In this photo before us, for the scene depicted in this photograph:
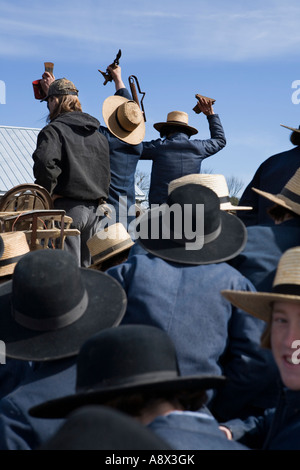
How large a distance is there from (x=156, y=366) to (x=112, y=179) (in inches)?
177

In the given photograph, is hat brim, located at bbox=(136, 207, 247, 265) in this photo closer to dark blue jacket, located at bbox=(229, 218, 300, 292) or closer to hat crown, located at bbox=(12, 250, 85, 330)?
dark blue jacket, located at bbox=(229, 218, 300, 292)

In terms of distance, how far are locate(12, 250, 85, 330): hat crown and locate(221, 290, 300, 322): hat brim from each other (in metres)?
0.55

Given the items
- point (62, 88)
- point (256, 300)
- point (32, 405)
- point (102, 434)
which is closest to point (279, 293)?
point (256, 300)

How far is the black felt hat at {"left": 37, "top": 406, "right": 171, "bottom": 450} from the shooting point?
92 centimetres

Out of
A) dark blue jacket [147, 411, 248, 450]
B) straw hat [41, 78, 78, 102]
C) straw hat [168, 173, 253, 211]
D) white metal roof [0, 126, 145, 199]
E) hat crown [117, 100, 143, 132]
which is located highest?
straw hat [41, 78, 78, 102]

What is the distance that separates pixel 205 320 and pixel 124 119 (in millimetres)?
3751

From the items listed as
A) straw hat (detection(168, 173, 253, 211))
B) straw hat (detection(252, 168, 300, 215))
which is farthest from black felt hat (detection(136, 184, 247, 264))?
straw hat (detection(168, 173, 253, 211))

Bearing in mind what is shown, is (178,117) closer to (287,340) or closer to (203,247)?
(203,247)

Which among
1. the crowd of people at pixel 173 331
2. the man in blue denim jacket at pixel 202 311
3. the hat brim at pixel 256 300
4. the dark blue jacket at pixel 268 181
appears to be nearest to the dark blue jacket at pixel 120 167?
the dark blue jacket at pixel 268 181

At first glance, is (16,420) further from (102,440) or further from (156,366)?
(102,440)

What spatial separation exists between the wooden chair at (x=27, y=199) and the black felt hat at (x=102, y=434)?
169 inches

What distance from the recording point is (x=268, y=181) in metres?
3.96

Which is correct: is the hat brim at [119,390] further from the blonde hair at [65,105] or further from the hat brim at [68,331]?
the blonde hair at [65,105]

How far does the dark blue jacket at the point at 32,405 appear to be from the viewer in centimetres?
227
